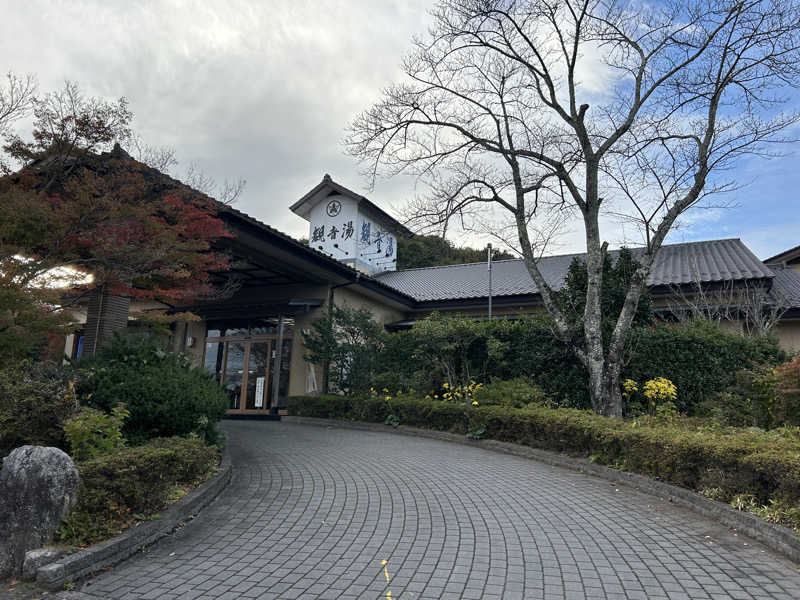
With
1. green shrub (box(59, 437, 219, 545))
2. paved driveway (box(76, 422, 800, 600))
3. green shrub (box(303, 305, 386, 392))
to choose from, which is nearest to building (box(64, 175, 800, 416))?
green shrub (box(303, 305, 386, 392))

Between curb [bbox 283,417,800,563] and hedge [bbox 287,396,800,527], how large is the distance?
0.42 feet

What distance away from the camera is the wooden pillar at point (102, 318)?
9.16 m

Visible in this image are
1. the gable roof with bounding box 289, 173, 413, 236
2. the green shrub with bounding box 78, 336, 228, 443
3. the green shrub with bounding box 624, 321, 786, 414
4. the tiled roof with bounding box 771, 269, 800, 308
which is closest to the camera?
the green shrub with bounding box 78, 336, 228, 443

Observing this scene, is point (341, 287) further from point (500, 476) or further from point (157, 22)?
point (500, 476)

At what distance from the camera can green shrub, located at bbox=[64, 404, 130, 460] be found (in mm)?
4758

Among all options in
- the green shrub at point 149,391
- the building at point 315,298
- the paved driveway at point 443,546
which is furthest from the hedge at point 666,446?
the green shrub at point 149,391

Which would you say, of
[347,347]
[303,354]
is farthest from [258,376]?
[347,347]

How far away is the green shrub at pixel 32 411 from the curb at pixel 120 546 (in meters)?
1.50

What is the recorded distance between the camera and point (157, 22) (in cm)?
807

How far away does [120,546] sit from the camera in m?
3.90

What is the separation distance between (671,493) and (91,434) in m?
6.02

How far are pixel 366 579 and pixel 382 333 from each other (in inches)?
424

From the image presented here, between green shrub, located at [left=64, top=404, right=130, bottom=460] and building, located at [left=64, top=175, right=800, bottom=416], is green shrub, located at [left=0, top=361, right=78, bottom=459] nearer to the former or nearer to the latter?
green shrub, located at [left=64, top=404, right=130, bottom=460]

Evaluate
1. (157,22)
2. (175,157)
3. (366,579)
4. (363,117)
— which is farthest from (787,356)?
(157,22)
